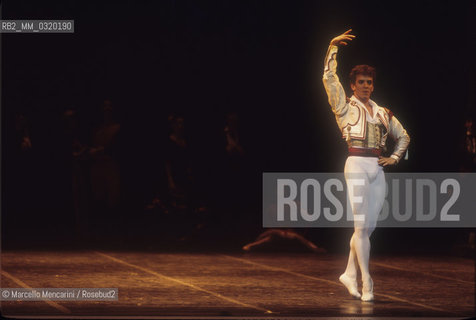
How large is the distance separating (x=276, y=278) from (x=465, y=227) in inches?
209

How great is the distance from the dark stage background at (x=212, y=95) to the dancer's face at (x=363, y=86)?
6393 mm

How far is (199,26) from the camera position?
17.4m

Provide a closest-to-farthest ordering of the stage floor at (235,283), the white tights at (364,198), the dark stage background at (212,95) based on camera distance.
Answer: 1. the stage floor at (235,283)
2. the white tights at (364,198)
3. the dark stage background at (212,95)

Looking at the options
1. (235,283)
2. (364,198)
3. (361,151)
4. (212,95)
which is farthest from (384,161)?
(212,95)

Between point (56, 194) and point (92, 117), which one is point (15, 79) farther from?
point (56, 194)

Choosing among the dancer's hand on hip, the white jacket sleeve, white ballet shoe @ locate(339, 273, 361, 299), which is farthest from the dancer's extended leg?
the white jacket sleeve

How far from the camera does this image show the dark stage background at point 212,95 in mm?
16562

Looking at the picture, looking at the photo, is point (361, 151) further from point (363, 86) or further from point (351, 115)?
point (363, 86)

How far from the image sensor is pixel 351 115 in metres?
9.27

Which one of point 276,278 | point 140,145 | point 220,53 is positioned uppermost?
point 220,53

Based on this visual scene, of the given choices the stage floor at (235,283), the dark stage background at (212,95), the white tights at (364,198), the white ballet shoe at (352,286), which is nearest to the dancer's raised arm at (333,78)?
the white tights at (364,198)

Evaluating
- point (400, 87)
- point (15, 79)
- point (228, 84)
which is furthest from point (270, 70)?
point (15, 79)

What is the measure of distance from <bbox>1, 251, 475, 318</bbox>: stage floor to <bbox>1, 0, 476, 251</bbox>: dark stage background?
250 centimetres

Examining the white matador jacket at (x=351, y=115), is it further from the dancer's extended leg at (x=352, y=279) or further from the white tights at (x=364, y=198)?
the dancer's extended leg at (x=352, y=279)
